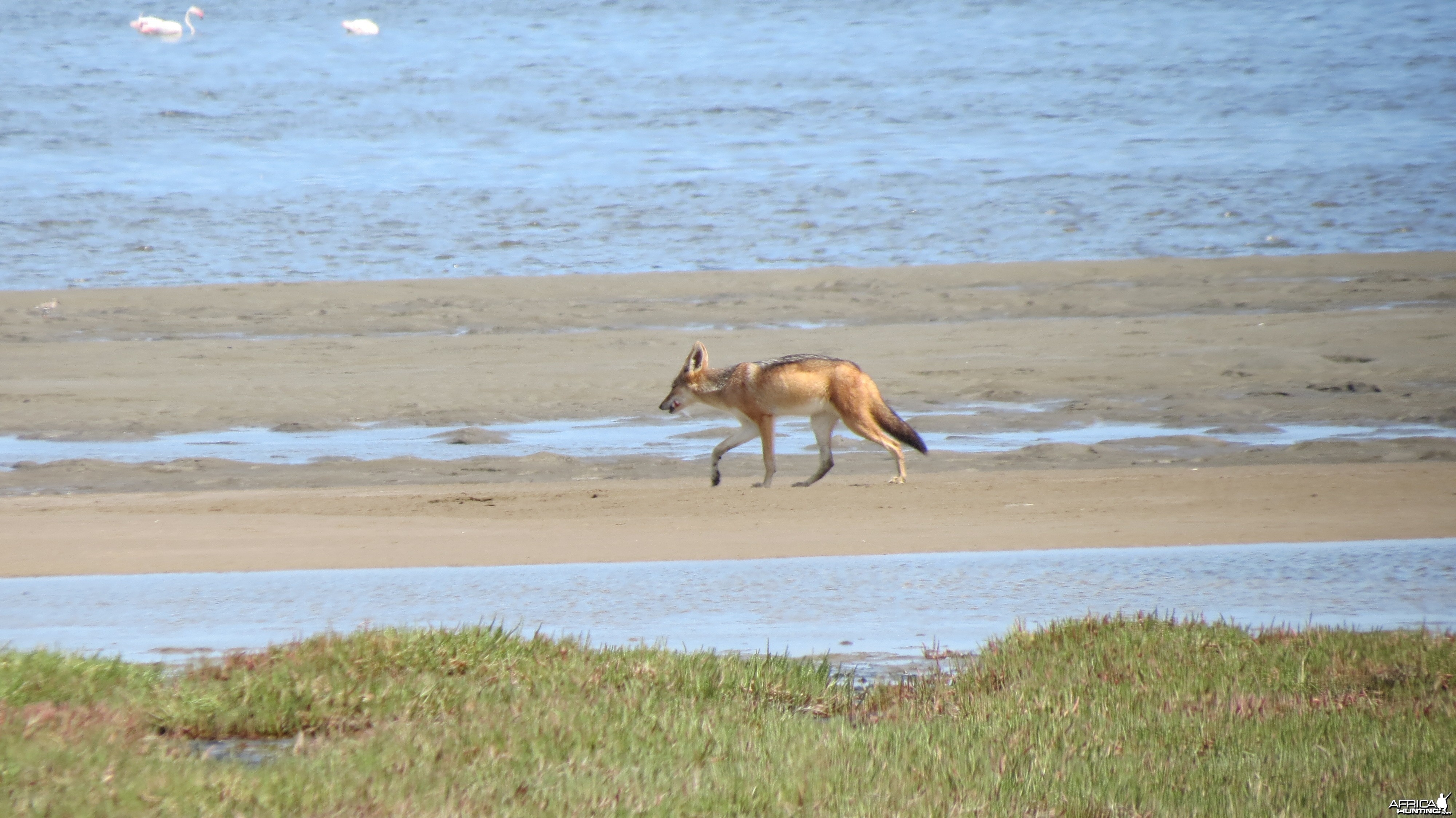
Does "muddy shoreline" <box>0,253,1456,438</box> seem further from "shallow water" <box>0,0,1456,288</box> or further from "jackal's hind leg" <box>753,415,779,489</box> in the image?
"jackal's hind leg" <box>753,415,779,489</box>

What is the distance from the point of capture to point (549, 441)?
1243cm

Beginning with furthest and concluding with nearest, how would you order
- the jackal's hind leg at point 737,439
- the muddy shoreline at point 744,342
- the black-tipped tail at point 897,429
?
the muddy shoreline at point 744,342
the jackal's hind leg at point 737,439
the black-tipped tail at point 897,429

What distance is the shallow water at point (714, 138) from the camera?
2333cm

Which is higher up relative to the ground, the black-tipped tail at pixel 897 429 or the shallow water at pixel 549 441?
the black-tipped tail at pixel 897 429

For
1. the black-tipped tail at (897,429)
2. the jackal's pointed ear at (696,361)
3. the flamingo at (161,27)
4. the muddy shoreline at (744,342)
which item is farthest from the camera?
the flamingo at (161,27)

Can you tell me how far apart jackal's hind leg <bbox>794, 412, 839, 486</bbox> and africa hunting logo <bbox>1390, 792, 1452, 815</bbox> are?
658 cm

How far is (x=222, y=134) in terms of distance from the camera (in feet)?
124

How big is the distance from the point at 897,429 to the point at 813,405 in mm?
618

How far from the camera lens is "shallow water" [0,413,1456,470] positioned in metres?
11.9

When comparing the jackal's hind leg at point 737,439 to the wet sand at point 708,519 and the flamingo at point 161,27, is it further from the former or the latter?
the flamingo at point 161,27

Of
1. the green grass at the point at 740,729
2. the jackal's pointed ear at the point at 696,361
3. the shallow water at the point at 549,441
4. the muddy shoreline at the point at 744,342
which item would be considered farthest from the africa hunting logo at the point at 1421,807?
the muddy shoreline at the point at 744,342

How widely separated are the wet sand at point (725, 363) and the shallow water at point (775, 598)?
39cm

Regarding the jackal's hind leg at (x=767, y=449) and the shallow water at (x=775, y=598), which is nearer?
the shallow water at (x=775, y=598)

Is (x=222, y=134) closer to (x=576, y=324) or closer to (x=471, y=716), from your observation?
(x=576, y=324)
